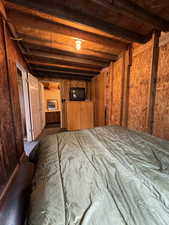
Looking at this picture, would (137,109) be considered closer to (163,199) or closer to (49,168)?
(163,199)

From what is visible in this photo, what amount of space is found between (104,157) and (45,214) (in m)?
0.60

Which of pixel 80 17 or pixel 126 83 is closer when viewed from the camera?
pixel 80 17

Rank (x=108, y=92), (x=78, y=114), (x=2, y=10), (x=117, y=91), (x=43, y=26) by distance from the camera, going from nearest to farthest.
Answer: (x=2, y=10) < (x=43, y=26) < (x=117, y=91) < (x=108, y=92) < (x=78, y=114)

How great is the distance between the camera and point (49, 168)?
0.78m

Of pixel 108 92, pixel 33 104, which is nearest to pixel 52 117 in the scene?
pixel 33 104

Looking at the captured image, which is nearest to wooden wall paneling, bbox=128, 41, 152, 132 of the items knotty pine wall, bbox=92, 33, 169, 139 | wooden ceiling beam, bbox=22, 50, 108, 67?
knotty pine wall, bbox=92, 33, 169, 139

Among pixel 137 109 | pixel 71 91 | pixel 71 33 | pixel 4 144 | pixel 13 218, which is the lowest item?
pixel 13 218

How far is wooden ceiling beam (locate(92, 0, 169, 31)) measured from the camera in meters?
1.29

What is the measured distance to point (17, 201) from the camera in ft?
3.95

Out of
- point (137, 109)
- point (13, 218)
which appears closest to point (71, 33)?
point (137, 109)

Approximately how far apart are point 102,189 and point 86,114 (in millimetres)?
3699

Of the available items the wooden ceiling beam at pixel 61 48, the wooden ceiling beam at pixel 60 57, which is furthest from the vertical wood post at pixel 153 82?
the wooden ceiling beam at pixel 60 57

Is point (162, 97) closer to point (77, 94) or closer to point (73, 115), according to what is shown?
point (73, 115)

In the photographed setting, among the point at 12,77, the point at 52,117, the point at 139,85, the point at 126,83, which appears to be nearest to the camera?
the point at 12,77
